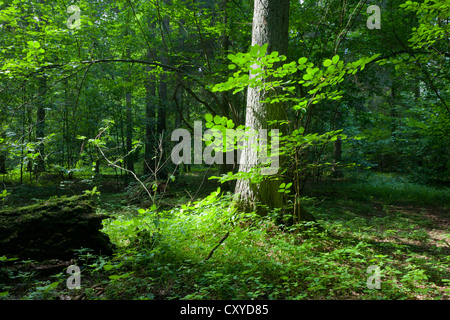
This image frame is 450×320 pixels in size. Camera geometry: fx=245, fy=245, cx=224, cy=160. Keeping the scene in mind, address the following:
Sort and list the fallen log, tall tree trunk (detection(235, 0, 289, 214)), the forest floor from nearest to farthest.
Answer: the forest floor, the fallen log, tall tree trunk (detection(235, 0, 289, 214))

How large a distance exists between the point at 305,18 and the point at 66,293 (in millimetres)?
7140

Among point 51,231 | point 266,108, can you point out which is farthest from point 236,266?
point 266,108

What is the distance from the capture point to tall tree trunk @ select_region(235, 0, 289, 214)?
12.3 feet

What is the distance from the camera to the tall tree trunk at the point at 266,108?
148 inches

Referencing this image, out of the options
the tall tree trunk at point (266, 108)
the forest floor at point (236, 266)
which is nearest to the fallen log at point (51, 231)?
the forest floor at point (236, 266)

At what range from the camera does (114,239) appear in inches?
136

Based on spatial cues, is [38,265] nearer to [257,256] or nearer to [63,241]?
[63,241]

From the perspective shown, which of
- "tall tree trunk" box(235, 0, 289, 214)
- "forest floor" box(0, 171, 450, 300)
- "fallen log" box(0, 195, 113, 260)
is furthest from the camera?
"tall tree trunk" box(235, 0, 289, 214)

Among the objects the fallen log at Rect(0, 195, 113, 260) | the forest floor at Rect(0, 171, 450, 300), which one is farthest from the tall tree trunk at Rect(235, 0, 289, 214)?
the fallen log at Rect(0, 195, 113, 260)

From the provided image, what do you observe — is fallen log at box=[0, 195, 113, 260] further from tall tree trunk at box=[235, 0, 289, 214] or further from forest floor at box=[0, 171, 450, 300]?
tall tree trunk at box=[235, 0, 289, 214]

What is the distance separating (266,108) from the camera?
3.75 metres

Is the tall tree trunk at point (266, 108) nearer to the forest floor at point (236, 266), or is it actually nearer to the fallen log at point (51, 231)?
the forest floor at point (236, 266)

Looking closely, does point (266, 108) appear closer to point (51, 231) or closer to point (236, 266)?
point (236, 266)

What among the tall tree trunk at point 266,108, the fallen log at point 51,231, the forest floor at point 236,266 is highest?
the tall tree trunk at point 266,108
